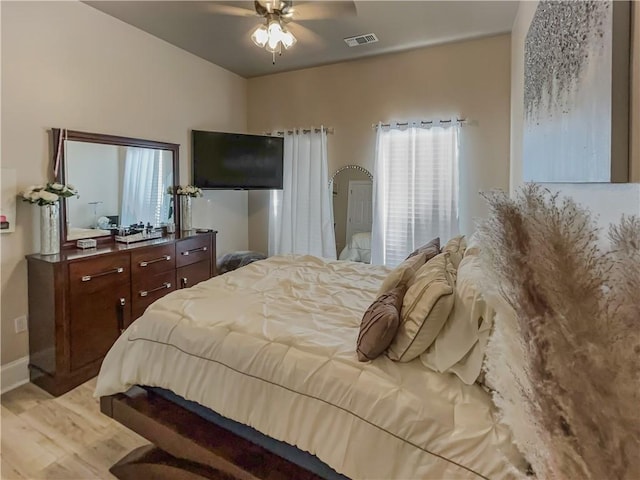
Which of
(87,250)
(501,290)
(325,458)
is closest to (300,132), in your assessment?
(87,250)

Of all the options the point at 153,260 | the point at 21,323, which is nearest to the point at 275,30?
the point at 153,260

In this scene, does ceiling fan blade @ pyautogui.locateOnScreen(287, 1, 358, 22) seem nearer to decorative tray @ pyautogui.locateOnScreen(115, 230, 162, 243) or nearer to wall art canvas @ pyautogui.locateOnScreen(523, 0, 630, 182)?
wall art canvas @ pyautogui.locateOnScreen(523, 0, 630, 182)

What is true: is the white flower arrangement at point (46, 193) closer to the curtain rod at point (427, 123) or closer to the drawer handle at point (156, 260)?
the drawer handle at point (156, 260)

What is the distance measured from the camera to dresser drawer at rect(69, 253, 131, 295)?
267cm

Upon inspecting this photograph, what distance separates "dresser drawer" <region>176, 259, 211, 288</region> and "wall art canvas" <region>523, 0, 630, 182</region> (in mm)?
3076

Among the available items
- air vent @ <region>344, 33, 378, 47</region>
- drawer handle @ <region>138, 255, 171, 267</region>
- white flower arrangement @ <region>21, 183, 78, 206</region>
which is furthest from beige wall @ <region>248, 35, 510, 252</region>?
white flower arrangement @ <region>21, 183, 78, 206</region>

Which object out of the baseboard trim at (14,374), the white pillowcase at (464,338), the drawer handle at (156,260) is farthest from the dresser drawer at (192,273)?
the white pillowcase at (464,338)

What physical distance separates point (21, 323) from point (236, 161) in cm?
250

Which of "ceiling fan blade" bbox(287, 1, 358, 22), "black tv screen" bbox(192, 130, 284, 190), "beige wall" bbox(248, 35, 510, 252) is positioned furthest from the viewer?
"black tv screen" bbox(192, 130, 284, 190)

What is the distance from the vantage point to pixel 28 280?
2.76 meters

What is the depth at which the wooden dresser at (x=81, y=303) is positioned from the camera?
8.53 feet

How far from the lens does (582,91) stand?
106cm

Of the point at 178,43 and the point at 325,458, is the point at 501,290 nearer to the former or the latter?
the point at 325,458

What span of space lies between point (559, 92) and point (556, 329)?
1.17 metres
